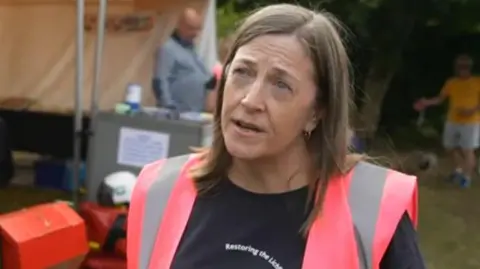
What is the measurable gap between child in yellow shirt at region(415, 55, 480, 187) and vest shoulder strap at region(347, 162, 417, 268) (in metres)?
7.73

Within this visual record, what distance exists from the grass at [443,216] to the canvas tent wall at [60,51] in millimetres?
814

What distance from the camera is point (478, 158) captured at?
1112cm

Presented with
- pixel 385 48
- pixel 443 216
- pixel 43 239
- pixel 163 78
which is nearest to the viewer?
pixel 43 239

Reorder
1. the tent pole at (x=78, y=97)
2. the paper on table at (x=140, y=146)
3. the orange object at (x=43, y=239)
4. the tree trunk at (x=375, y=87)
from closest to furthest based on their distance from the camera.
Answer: the orange object at (x=43, y=239)
the paper on table at (x=140, y=146)
the tent pole at (x=78, y=97)
the tree trunk at (x=375, y=87)

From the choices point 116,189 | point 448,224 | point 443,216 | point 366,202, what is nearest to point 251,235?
point 366,202

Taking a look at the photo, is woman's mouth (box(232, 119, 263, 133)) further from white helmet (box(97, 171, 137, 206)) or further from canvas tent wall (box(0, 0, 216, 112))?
canvas tent wall (box(0, 0, 216, 112))

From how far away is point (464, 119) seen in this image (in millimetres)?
9250

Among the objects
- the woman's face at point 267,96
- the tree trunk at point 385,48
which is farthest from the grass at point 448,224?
the woman's face at point 267,96

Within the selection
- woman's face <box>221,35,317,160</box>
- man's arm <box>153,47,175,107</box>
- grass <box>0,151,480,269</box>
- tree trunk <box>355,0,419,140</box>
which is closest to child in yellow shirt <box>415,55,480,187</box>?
grass <box>0,151,480,269</box>

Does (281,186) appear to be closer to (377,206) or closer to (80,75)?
(377,206)

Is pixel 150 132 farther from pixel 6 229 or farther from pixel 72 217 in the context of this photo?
pixel 6 229

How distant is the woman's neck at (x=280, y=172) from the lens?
1.69m

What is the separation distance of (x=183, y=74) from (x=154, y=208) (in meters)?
4.92

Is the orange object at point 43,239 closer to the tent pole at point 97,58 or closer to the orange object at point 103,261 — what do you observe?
the orange object at point 103,261
